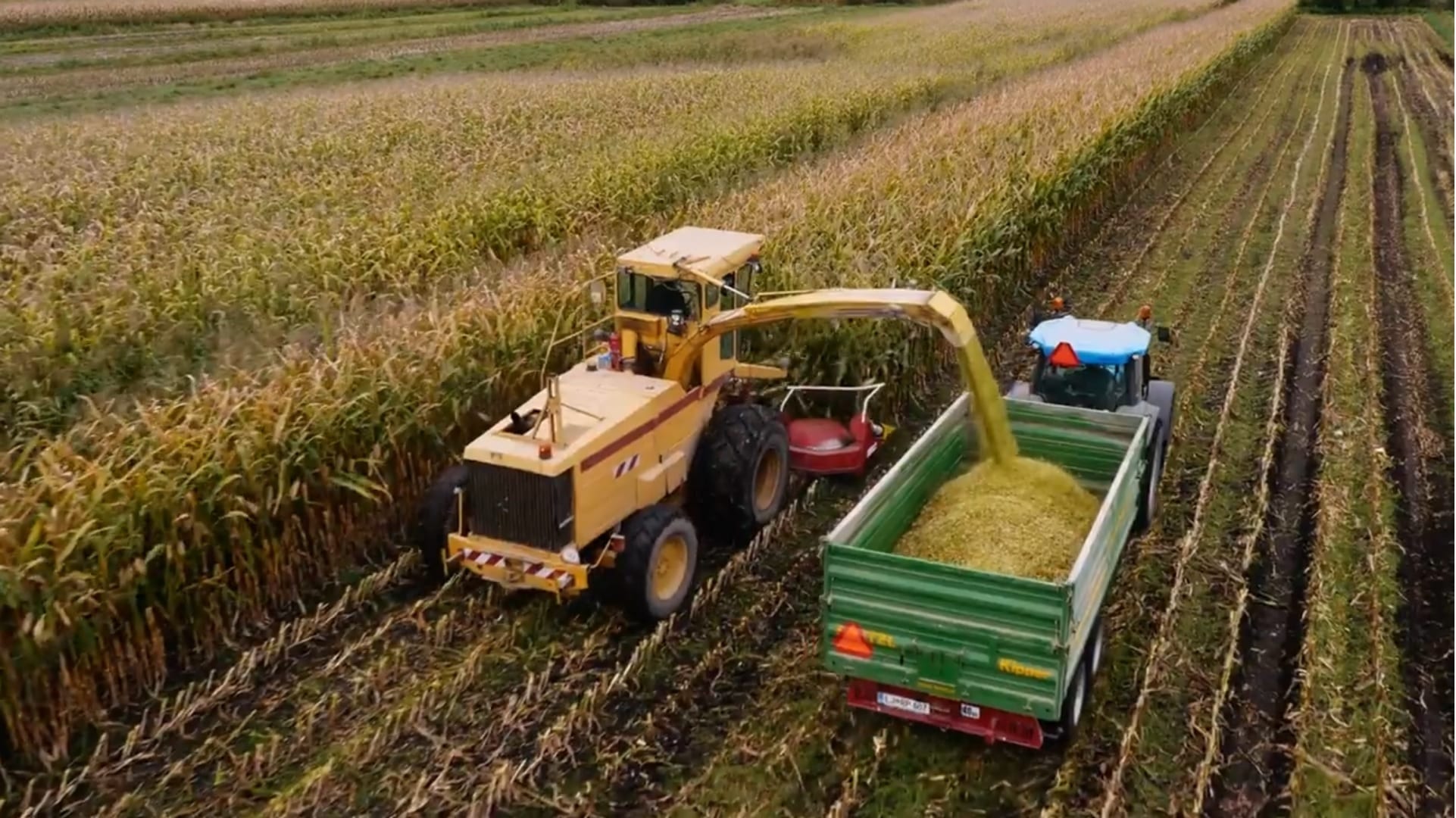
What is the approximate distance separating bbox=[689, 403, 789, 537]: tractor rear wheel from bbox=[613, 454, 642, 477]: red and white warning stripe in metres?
0.73

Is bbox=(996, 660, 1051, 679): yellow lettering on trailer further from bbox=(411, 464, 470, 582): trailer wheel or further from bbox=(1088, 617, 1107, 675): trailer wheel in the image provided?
bbox=(411, 464, 470, 582): trailer wheel

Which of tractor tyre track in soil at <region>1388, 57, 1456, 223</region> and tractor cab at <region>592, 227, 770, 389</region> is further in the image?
tractor tyre track in soil at <region>1388, 57, 1456, 223</region>

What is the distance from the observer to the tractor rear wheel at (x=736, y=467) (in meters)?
7.97

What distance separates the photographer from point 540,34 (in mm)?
46062

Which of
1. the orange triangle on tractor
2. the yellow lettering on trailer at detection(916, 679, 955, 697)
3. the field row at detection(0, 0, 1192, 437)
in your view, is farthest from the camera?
the field row at detection(0, 0, 1192, 437)

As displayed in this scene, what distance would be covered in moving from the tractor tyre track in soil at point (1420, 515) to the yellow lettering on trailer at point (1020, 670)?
6.89 feet

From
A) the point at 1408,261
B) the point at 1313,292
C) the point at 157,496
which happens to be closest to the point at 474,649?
the point at 157,496

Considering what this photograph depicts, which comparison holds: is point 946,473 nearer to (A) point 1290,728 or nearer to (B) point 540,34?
(A) point 1290,728

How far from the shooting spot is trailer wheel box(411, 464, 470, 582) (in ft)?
24.1

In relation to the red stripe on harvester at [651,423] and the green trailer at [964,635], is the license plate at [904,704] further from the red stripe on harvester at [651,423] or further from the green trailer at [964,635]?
the red stripe on harvester at [651,423]

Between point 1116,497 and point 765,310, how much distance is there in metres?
2.42

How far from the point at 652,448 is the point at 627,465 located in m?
0.32

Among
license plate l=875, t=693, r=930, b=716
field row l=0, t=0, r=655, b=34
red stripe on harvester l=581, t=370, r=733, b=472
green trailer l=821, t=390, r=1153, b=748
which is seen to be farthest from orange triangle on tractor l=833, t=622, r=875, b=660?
field row l=0, t=0, r=655, b=34

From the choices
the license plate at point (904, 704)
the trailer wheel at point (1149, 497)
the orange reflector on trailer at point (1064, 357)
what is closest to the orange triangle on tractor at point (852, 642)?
the license plate at point (904, 704)
